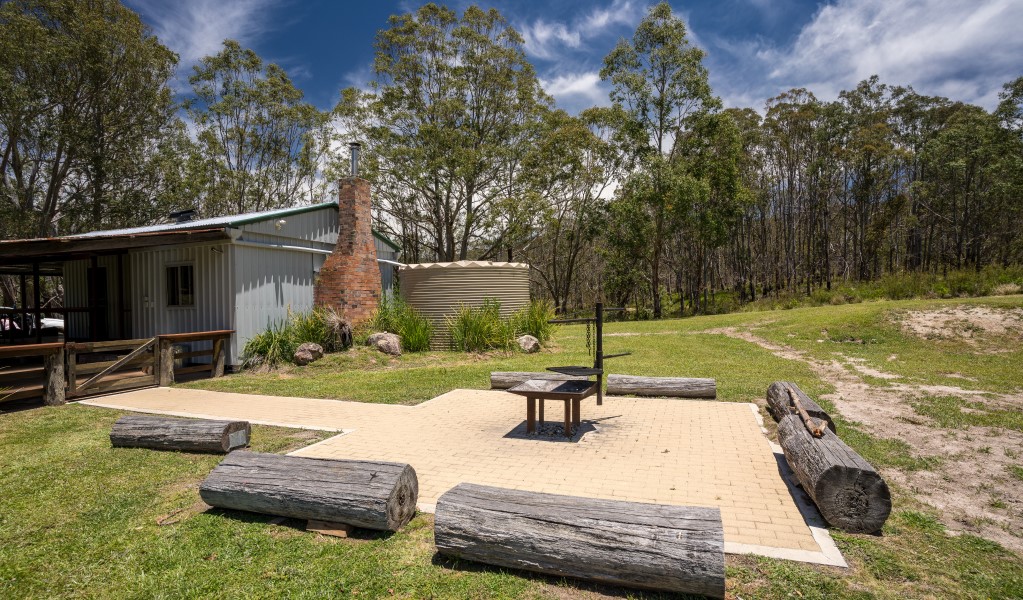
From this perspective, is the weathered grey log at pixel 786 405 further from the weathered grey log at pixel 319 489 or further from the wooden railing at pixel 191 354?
the wooden railing at pixel 191 354

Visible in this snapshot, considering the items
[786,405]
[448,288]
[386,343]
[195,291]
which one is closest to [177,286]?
[195,291]

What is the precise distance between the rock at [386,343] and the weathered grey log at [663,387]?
593 centimetres

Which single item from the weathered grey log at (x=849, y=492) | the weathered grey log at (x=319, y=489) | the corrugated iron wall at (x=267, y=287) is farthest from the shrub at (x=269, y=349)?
the weathered grey log at (x=849, y=492)

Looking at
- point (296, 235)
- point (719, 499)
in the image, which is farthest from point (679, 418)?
point (296, 235)

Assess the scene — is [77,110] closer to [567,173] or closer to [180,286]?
[180,286]

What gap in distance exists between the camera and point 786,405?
6332 millimetres

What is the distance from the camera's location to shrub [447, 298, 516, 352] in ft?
43.0

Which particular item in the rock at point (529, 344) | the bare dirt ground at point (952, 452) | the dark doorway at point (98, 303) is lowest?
the bare dirt ground at point (952, 452)

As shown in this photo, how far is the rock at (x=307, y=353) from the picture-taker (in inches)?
447

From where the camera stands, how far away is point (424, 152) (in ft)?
82.0

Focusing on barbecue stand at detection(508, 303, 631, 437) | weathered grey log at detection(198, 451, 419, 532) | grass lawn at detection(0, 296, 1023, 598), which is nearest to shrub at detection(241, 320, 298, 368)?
grass lawn at detection(0, 296, 1023, 598)

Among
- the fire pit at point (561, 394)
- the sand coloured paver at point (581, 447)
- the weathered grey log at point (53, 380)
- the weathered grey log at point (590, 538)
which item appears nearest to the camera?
the weathered grey log at point (590, 538)

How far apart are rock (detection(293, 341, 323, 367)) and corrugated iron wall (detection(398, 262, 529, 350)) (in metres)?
2.91

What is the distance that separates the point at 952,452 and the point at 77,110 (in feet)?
101
